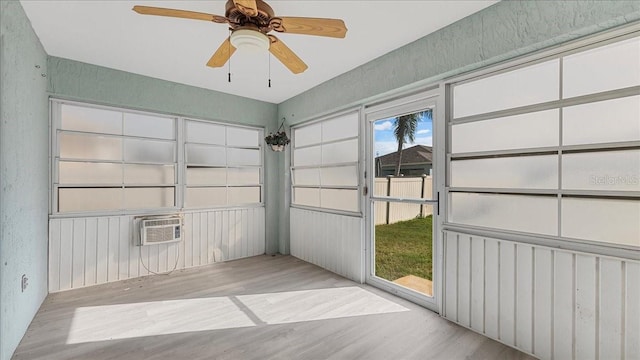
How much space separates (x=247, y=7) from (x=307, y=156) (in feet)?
9.19

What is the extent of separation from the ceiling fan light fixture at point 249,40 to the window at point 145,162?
249cm

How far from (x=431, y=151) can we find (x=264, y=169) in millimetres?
2801

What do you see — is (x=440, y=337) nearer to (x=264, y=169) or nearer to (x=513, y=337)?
(x=513, y=337)

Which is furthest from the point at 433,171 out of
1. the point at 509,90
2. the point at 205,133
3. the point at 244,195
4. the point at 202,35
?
the point at 205,133

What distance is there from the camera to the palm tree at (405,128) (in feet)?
9.58

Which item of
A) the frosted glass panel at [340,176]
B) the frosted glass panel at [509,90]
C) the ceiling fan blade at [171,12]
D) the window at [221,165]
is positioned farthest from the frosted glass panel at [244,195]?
the frosted glass panel at [509,90]

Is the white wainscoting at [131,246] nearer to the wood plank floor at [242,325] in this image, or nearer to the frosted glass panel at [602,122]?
the wood plank floor at [242,325]

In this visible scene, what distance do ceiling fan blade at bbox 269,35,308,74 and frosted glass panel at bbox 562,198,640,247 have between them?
2.15 m

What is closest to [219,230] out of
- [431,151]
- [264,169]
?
[264,169]

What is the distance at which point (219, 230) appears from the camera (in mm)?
4223

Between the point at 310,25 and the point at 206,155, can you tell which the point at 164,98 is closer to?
the point at 206,155

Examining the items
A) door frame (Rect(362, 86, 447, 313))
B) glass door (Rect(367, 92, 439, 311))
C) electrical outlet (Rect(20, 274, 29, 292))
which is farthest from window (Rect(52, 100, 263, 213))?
glass door (Rect(367, 92, 439, 311))

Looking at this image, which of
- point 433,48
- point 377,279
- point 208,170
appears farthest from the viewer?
point 208,170

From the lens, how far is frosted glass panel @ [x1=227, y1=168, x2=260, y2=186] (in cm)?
442
